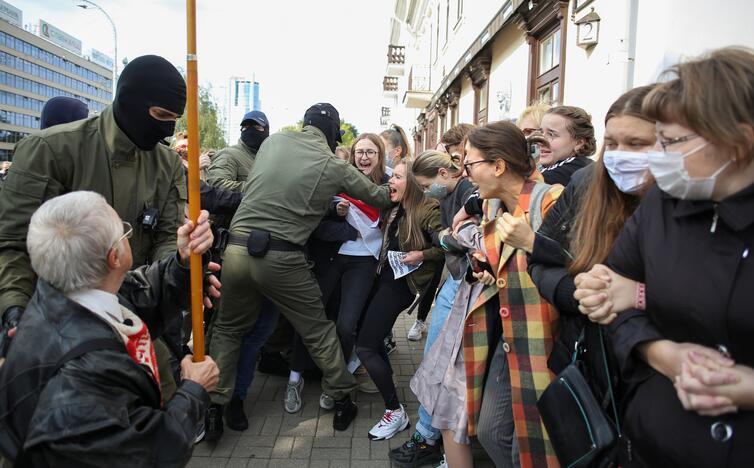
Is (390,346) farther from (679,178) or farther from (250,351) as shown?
(679,178)

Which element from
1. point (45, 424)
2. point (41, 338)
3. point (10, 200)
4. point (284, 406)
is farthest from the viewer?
point (284, 406)

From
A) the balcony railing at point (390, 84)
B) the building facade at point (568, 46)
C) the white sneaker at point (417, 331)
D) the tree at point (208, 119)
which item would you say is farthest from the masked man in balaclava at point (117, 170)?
the balcony railing at point (390, 84)

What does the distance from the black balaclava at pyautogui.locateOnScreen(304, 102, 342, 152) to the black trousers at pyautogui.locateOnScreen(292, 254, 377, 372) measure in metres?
0.89

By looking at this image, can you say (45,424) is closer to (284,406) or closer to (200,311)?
A: (200,311)

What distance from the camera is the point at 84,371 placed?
1466 mm

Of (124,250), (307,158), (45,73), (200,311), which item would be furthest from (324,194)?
(45,73)

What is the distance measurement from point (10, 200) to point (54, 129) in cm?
38

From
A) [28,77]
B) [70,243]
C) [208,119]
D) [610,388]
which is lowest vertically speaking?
[610,388]

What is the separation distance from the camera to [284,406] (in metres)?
3.90

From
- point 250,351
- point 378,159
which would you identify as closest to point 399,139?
point 378,159

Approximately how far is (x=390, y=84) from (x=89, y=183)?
47510 mm

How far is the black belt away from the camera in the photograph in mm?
3244

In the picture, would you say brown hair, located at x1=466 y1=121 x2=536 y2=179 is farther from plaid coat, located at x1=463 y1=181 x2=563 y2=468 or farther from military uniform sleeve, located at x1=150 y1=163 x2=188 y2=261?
military uniform sleeve, located at x1=150 y1=163 x2=188 y2=261

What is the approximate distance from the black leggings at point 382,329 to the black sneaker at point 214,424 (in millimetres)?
973
